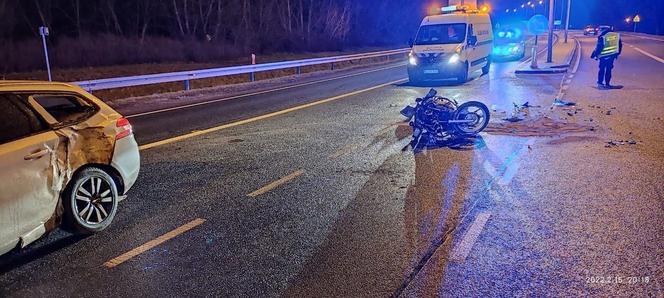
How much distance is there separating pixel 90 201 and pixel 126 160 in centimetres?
69

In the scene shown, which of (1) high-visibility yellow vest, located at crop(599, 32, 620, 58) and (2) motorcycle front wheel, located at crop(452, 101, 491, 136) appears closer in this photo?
(2) motorcycle front wheel, located at crop(452, 101, 491, 136)

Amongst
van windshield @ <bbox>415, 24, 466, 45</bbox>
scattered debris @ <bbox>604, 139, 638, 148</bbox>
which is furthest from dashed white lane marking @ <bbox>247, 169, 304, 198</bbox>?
van windshield @ <bbox>415, 24, 466, 45</bbox>

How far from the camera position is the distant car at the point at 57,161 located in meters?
4.04

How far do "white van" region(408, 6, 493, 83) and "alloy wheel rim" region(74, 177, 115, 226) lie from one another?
46.2 feet

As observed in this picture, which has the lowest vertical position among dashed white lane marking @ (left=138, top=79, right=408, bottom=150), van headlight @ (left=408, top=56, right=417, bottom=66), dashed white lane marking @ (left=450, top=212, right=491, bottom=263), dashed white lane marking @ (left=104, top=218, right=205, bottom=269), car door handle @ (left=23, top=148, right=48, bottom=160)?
dashed white lane marking @ (left=104, top=218, right=205, bottom=269)

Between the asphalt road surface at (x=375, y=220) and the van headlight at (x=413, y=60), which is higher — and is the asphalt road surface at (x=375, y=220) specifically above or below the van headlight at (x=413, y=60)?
below

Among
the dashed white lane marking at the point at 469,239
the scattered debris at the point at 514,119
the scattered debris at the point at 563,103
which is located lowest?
the dashed white lane marking at the point at 469,239

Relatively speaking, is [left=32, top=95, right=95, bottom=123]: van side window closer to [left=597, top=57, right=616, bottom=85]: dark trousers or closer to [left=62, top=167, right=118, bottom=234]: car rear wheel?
[left=62, top=167, right=118, bottom=234]: car rear wheel

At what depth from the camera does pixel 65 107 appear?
5.06m

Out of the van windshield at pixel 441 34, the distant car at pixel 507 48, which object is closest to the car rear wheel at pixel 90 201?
the van windshield at pixel 441 34

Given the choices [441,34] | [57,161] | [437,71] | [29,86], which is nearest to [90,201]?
[57,161]

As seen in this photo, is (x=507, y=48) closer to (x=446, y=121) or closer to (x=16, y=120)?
(x=446, y=121)

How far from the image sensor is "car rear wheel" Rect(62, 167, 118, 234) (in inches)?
181

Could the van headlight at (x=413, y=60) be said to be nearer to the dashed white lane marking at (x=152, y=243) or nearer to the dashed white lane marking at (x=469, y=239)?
the dashed white lane marking at (x=469, y=239)
